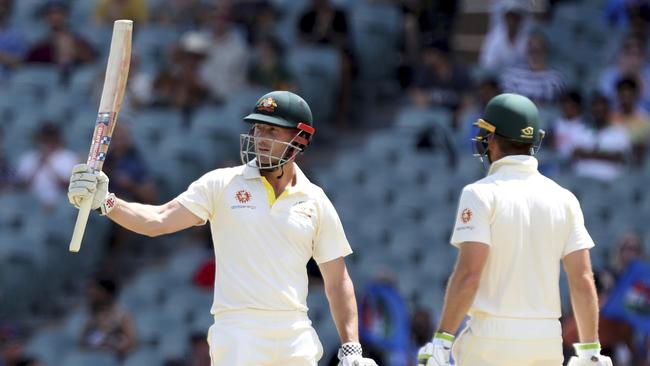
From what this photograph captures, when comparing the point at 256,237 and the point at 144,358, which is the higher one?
the point at 256,237

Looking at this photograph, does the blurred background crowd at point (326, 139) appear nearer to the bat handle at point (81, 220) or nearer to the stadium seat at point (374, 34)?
the stadium seat at point (374, 34)

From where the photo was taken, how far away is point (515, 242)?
7.00 metres

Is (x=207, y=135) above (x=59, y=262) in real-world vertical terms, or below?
above

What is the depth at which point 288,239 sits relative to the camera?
6906 millimetres

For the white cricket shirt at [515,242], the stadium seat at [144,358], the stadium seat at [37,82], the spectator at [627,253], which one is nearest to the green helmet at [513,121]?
the white cricket shirt at [515,242]

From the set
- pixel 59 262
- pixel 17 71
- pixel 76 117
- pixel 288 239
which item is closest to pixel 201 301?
pixel 59 262

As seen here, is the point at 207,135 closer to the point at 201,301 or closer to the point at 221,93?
the point at 221,93

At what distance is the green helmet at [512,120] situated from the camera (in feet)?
23.5

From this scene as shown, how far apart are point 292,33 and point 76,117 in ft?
7.34

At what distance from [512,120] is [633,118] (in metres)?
5.50

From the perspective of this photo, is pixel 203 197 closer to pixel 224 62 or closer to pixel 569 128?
pixel 569 128

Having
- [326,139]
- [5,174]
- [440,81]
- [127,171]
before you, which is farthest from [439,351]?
[5,174]

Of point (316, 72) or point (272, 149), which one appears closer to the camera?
point (272, 149)

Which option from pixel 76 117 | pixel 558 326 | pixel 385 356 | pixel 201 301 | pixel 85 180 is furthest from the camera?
pixel 76 117
